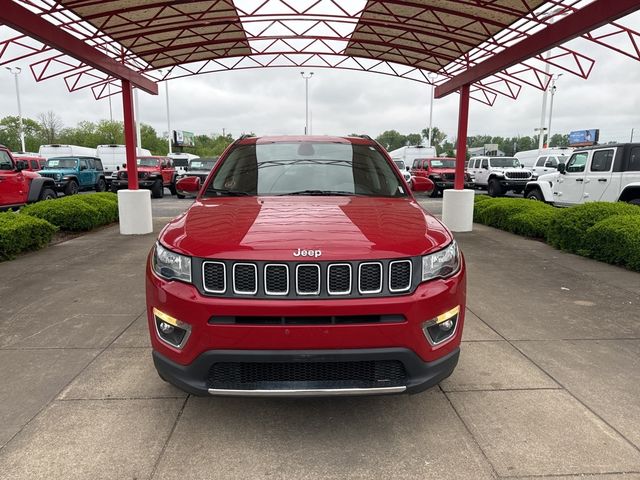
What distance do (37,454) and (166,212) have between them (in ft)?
43.9

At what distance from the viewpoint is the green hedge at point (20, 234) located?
7.19m

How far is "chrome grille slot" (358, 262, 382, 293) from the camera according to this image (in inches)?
92.4

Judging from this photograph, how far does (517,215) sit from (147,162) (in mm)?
17565

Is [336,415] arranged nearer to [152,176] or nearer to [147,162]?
[152,176]

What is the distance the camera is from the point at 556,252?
8.05 metres

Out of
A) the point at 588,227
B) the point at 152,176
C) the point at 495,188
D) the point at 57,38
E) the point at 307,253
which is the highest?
the point at 57,38

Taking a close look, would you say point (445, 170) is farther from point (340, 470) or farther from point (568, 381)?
point (340, 470)

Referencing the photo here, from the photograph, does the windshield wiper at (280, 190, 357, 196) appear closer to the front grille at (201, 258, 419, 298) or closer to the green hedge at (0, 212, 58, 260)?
the front grille at (201, 258, 419, 298)

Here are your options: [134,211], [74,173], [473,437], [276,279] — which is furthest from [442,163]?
[276,279]

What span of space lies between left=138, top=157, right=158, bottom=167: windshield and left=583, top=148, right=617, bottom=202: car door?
18223 mm

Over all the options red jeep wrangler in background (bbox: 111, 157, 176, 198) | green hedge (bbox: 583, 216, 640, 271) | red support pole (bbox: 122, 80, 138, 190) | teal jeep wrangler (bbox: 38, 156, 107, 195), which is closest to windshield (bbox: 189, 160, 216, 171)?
red jeep wrangler in background (bbox: 111, 157, 176, 198)

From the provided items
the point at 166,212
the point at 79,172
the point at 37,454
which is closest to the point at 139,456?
the point at 37,454

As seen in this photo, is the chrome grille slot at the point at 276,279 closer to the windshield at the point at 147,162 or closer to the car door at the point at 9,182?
the car door at the point at 9,182

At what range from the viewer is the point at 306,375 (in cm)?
234
